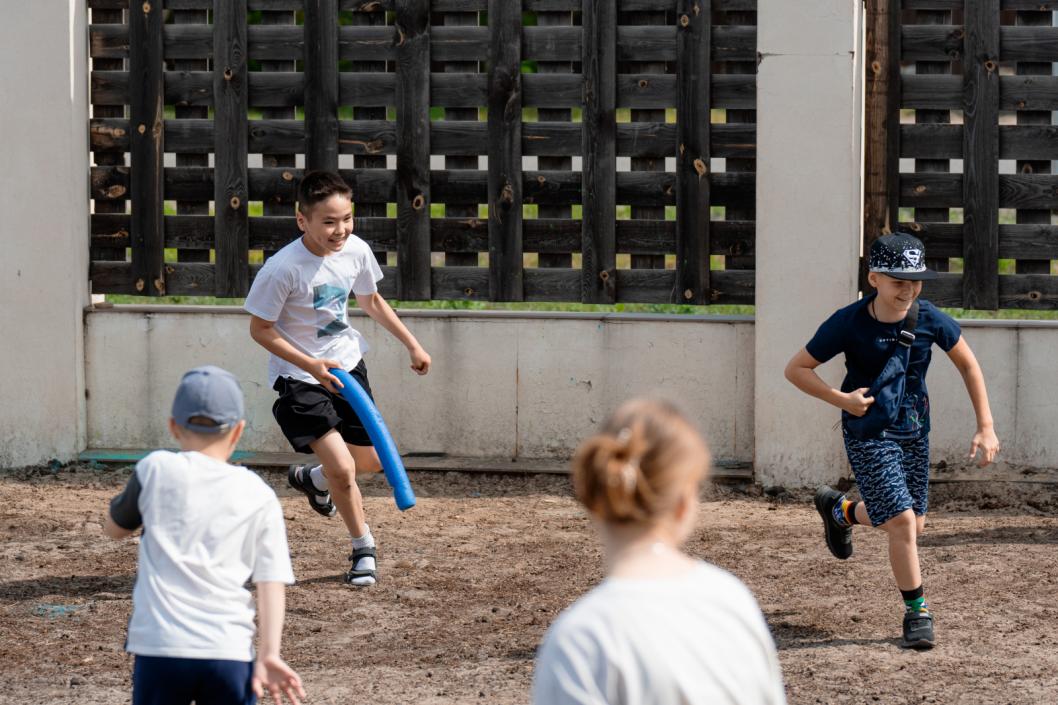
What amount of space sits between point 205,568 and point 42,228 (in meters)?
5.84

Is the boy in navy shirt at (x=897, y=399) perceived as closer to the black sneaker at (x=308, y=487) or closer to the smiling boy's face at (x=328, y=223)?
the smiling boy's face at (x=328, y=223)

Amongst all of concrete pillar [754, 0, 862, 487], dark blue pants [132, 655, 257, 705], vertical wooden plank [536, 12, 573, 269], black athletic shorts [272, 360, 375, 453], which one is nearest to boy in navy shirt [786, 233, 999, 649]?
black athletic shorts [272, 360, 375, 453]

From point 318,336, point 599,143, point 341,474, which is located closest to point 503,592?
point 341,474

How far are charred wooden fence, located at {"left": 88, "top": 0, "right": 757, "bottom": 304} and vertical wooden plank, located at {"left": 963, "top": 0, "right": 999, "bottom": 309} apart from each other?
1.15 m

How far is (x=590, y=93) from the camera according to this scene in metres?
8.65

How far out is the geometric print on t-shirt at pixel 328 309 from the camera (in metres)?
6.60

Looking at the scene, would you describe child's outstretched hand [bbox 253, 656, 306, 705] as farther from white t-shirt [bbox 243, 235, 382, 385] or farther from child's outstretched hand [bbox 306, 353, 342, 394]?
white t-shirt [bbox 243, 235, 382, 385]

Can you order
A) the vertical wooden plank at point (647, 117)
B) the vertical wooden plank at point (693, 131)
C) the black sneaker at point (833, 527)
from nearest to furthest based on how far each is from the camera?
the black sneaker at point (833, 527) → the vertical wooden plank at point (693, 131) → the vertical wooden plank at point (647, 117)

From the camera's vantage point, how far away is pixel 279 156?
898 cm

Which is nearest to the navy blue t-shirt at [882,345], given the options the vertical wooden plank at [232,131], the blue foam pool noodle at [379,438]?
the blue foam pool noodle at [379,438]

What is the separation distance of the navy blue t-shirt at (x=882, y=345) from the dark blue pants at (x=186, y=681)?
2.99 meters

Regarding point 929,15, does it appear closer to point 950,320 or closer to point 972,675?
point 950,320

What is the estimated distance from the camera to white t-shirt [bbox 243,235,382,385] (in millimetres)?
6508

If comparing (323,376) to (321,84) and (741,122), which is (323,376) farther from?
(741,122)
